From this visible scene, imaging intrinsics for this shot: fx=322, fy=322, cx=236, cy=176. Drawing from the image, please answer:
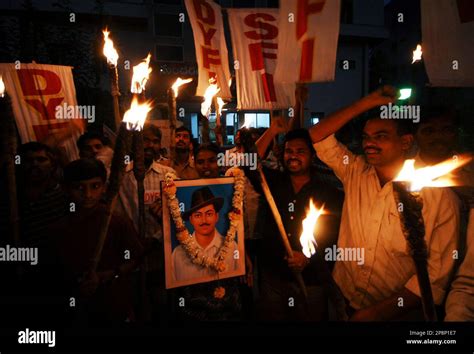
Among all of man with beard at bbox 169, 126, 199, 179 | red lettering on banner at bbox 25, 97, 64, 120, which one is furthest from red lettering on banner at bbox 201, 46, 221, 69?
red lettering on banner at bbox 25, 97, 64, 120

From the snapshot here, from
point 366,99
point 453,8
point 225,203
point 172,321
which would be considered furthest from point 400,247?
point 453,8

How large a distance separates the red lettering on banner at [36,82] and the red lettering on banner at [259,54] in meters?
2.74

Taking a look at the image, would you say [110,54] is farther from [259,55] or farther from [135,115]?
[259,55]

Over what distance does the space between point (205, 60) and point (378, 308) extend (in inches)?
166

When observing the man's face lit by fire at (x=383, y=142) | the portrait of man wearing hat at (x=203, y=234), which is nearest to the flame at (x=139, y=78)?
the portrait of man wearing hat at (x=203, y=234)

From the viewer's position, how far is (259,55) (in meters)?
4.92

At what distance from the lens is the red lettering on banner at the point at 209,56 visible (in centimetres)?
505

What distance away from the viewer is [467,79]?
2805 millimetres

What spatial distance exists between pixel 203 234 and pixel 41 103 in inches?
114

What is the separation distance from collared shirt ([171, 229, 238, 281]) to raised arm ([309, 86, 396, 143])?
4.09 ft

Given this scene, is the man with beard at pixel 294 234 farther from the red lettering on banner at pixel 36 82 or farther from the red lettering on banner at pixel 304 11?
the red lettering on banner at pixel 36 82

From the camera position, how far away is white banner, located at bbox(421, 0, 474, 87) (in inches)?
111

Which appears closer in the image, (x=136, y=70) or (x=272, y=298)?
(x=136, y=70)

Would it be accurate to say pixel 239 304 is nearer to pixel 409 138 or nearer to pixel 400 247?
pixel 400 247
